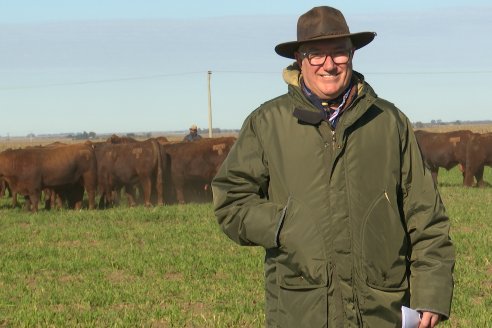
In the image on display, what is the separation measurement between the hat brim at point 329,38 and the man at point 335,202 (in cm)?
1

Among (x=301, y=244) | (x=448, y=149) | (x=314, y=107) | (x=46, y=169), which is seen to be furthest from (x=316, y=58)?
(x=448, y=149)

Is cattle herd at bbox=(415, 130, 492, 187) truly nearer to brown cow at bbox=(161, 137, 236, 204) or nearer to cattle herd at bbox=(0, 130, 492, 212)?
cattle herd at bbox=(0, 130, 492, 212)

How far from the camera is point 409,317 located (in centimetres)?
337

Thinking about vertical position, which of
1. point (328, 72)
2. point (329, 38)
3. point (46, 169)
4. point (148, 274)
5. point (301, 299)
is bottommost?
point (46, 169)

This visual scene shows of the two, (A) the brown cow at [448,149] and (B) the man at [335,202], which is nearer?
(B) the man at [335,202]

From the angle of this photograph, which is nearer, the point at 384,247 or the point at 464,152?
the point at 384,247

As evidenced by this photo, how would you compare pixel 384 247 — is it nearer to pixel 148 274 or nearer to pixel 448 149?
pixel 148 274

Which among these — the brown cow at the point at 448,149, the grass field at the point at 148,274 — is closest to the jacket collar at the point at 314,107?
the grass field at the point at 148,274

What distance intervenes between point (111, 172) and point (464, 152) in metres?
10.2

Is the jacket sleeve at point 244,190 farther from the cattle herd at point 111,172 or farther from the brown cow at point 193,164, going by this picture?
the brown cow at point 193,164

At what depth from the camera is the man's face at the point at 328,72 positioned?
3.46 meters

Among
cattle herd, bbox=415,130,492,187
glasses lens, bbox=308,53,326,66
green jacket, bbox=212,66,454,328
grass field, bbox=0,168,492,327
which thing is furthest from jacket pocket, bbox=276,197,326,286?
cattle herd, bbox=415,130,492,187

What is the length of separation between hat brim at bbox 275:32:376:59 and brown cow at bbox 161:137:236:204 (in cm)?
1782

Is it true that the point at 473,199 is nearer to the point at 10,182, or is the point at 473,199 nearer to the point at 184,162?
the point at 184,162
